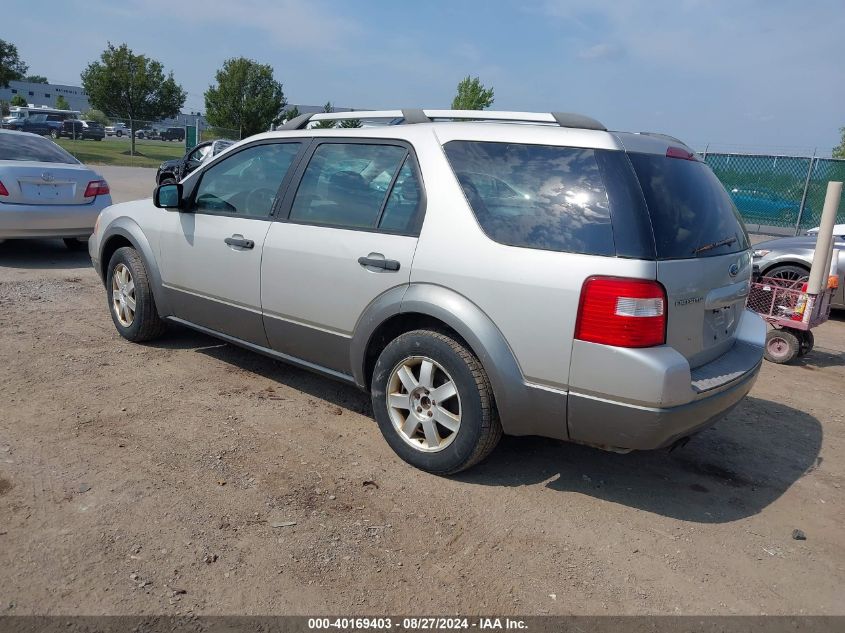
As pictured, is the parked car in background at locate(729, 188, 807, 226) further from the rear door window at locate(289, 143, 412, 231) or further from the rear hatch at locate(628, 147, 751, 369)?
the rear door window at locate(289, 143, 412, 231)

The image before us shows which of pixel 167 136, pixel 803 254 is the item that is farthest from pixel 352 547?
pixel 167 136

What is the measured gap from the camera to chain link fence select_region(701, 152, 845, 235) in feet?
51.3

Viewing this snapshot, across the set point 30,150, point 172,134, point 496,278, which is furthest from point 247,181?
point 172,134

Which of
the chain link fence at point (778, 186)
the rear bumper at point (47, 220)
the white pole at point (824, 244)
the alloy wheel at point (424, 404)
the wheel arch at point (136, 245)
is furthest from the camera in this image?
the chain link fence at point (778, 186)

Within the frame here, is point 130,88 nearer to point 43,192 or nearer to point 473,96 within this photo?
point 473,96

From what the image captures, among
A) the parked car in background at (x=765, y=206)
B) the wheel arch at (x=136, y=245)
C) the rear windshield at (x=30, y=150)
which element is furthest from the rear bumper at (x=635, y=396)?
the parked car in background at (x=765, y=206)

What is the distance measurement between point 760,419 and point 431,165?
305 cm

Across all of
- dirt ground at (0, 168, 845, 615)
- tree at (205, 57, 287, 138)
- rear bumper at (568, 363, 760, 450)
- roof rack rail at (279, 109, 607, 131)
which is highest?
tree at (205, 57, 287, 138)

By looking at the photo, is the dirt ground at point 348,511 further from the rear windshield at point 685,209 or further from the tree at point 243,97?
the tree at point 243,97

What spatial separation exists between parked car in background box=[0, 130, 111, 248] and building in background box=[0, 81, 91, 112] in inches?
4103

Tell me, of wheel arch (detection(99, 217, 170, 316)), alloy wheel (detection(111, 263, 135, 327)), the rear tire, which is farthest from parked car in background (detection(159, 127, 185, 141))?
the rear tire

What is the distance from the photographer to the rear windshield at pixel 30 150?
331 inches

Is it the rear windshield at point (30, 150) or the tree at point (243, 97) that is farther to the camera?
the tree at point (243, 97)

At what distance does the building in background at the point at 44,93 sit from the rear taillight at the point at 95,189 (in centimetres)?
10432
